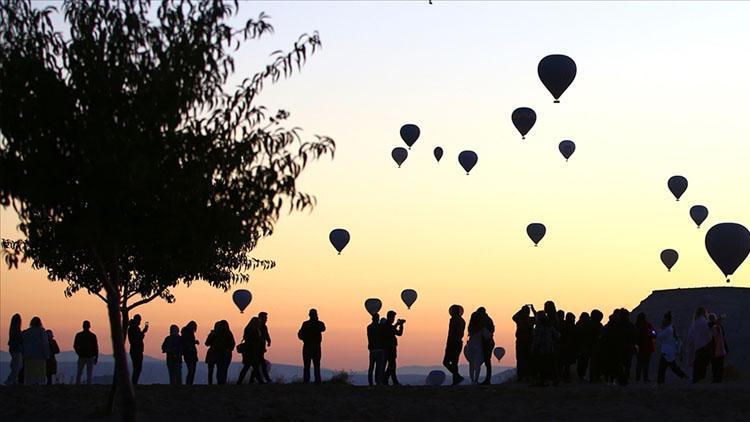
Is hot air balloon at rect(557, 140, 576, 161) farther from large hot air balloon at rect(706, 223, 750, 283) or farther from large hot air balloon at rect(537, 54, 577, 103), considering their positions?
large hot air balloon at rect(537, 54, 577, 103)

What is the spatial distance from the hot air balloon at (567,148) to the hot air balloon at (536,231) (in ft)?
12.1

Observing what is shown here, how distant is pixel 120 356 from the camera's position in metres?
23.1

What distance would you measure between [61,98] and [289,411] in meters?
8.63

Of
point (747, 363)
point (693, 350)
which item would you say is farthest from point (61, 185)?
point (747, 363)

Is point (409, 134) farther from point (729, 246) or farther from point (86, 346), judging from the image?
point (86, 346)

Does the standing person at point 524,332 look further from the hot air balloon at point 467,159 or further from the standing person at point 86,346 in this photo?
the hot air balloon at point 467,159

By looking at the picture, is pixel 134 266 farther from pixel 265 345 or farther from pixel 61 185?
pixel 265 345

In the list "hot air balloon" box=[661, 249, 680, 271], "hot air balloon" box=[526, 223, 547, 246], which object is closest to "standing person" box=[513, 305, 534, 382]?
"hot air balloon" box=[526, 223, 547, 246]

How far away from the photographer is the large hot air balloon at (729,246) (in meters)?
53.4

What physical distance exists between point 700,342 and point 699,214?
39.3m

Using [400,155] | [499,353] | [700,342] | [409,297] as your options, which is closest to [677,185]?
[400,155]

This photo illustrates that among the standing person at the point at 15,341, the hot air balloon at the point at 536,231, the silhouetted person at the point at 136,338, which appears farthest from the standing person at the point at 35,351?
the hot air balloon at the point at 536,231

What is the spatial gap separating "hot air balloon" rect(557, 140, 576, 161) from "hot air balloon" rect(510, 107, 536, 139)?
322 inches

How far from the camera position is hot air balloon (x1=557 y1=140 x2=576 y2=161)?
64562mm
